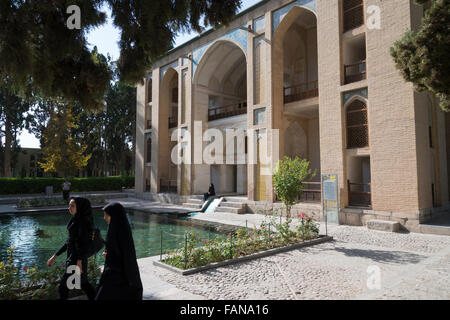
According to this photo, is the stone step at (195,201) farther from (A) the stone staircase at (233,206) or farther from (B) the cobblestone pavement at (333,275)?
(B) the cobblestone pavement at (333,275)

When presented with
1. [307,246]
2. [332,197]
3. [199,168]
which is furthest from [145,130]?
[307,246]

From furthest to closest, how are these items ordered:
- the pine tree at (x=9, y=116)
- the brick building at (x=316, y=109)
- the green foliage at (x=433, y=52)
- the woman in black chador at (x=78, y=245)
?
1. the pine tree at (x=9, y=116)
2. the brick building at (x=316, y=109)
3. the green foliage at (x=433, y=52)
4. the woman in black chador at (x=78, y=245)

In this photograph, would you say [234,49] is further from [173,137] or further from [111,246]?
[111,246]

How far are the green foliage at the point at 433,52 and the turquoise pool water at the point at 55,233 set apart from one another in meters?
6.06

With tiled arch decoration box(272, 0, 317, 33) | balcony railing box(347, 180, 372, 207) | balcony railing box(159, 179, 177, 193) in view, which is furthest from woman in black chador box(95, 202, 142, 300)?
balcony railing box(159, 179, 177, 193)

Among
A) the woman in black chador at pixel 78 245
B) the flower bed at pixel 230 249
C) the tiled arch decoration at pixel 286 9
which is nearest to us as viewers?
the woman in black chador at pixel 78 245

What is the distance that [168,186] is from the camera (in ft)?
69.0

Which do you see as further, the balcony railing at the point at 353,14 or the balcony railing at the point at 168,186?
the balcony railing at the point at 168,186

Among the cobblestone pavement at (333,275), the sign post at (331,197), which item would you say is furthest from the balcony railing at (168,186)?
the cobblestone pavement at (333,275)

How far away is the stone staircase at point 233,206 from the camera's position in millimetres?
14656

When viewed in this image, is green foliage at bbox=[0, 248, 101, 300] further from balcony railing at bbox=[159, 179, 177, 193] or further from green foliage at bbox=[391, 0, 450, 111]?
balcony railing at bbox=[159, 179, 177, 193]

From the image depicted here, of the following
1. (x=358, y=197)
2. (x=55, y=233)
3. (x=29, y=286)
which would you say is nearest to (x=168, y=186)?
(x=55, y=233)

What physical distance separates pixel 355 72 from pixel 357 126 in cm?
243

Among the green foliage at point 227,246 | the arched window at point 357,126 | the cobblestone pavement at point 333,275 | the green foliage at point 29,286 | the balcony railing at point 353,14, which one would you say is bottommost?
the cobblestone pavement at point 333,275
